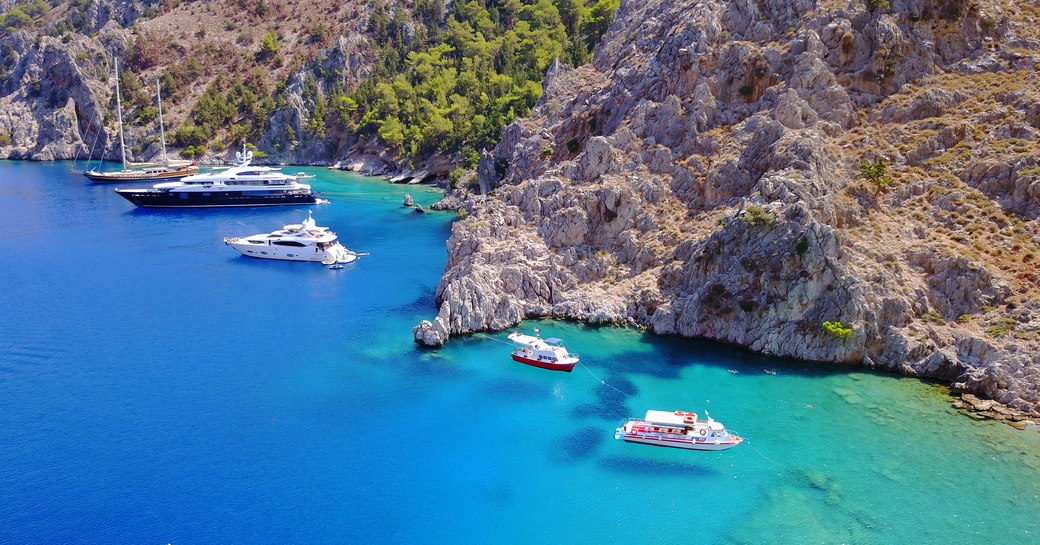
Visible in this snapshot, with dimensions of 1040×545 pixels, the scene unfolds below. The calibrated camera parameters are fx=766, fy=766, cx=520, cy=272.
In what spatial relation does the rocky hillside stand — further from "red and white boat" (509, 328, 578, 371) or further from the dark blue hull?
the dark blue hull

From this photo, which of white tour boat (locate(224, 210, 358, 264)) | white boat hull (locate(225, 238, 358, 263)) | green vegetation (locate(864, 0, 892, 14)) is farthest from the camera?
white boat hull (locate(225, 238, 358, 263))

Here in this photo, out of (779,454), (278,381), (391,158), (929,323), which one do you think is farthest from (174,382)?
(391,158)

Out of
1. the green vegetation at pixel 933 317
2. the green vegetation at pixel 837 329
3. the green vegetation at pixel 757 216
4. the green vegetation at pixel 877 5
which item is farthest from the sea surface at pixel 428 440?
the green vegetation at pixel 877 5

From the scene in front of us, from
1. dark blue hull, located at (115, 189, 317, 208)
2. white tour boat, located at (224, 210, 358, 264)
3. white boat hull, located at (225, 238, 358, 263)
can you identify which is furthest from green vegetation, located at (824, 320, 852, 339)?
dark blue hull, located at (115, 189, 317, 208)

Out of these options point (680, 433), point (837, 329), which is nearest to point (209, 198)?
point (680, 433)

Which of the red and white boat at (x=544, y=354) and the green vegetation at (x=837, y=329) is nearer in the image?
the green vegetation at (x=837, y=329)

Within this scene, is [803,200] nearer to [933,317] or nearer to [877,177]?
[877,177]

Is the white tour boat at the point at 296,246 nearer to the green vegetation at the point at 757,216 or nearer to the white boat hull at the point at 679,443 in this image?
the green vegetation at the point at 757,216
